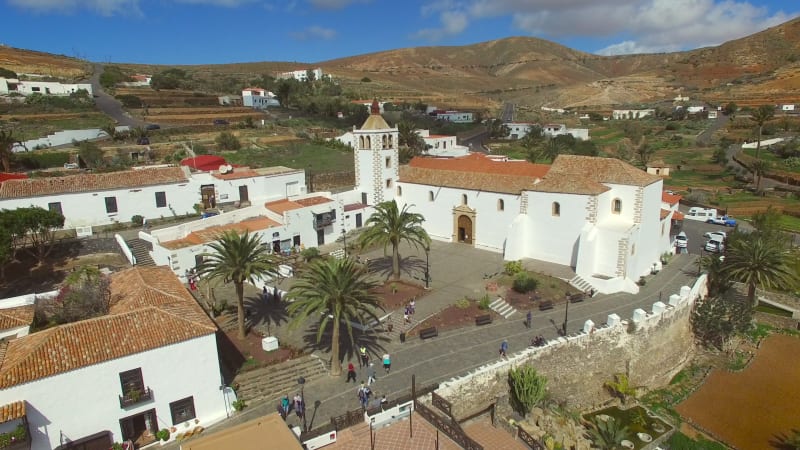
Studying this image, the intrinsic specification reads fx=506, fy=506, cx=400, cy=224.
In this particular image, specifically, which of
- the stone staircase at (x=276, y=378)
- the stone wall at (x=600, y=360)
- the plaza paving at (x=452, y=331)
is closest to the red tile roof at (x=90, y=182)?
the plaza paving at (x=452, y=331)

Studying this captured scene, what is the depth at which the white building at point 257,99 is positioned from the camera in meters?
90.1

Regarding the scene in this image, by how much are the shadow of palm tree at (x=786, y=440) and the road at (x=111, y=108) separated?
6734 centimetres

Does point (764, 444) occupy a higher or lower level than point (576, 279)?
lower

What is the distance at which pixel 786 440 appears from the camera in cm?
2195

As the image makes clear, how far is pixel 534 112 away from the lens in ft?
426

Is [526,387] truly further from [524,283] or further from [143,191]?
[143,191]

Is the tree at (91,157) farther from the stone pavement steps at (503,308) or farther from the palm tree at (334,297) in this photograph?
the stone pavement steps at (503,308)

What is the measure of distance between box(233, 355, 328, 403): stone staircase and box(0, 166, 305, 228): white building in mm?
20361

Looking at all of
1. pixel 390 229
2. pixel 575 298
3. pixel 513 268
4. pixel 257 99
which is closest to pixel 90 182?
pixel 390 229

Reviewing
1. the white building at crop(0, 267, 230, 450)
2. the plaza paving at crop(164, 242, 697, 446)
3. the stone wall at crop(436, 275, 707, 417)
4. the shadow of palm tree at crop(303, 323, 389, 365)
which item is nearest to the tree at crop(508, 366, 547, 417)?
the stone wall at crop(436, 275, 707, 417)

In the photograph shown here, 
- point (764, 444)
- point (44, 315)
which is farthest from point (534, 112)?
point (44, 315)

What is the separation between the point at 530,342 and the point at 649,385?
298 inches

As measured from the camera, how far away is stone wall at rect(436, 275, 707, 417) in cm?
2041

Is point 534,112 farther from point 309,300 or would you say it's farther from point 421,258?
point 309,300
